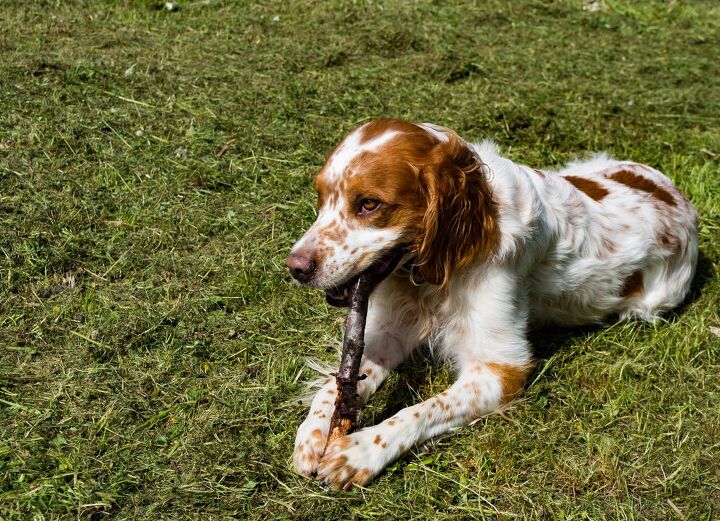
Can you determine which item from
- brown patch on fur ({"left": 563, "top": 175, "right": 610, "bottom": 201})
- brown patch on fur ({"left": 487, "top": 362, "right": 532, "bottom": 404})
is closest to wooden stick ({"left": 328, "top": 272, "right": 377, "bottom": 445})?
brown patch on fur ({"left": 487, "top": 362, "right": 532, "bottom": 404})

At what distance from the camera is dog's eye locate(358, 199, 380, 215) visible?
352cm

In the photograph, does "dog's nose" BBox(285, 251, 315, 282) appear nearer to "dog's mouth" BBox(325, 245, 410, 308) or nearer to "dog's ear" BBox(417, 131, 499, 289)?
"dog's mouth" BBox(325, 245, 410, 308)

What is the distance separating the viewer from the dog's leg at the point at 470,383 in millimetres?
3451

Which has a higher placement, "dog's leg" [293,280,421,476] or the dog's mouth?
the dog's mouth

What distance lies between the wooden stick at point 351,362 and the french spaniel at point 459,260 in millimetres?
73

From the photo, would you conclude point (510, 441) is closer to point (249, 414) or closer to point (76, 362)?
point (249, 414)

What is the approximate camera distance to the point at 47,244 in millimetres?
4711

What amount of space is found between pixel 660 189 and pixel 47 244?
3.56 m

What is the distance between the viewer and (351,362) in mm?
3602

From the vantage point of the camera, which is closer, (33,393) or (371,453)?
(371,453)

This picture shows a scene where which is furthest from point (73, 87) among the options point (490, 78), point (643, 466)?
point (643, 466)

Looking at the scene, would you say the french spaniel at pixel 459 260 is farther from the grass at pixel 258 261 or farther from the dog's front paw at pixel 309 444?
the grass at pixel 258 261

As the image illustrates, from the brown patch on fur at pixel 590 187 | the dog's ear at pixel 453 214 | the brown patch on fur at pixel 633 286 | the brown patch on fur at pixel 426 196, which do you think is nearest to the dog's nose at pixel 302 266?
the brown patch on fur at pixel 426 196

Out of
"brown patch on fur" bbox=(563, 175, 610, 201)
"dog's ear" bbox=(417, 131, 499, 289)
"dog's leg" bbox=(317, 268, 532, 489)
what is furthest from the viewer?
"brown patch on fur" bbox=(563, 175, 610, 201)
